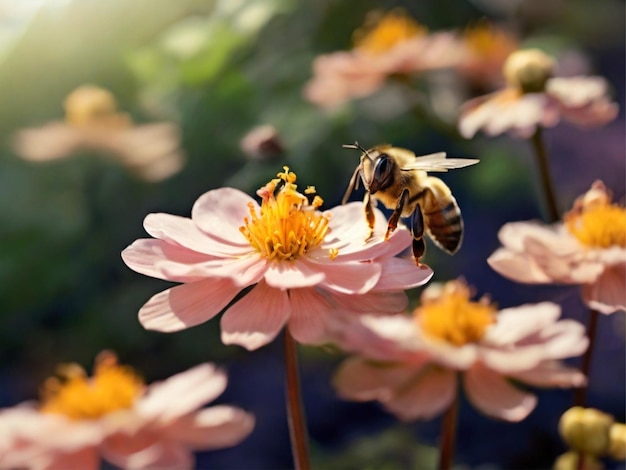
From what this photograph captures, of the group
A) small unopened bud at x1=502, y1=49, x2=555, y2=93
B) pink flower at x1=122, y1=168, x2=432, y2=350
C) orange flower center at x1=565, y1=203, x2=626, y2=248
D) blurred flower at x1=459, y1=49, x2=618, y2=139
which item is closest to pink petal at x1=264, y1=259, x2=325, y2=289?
pink flower at x1=122, y1=168, x2=432, y2=350

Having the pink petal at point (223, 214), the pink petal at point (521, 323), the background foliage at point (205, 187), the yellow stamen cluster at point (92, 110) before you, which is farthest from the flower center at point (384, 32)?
the pink petal at point (521, 323)

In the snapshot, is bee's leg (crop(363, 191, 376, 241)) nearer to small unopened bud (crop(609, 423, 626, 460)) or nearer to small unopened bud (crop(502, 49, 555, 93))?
small unopened bud (crop(609, 423, 626, 460))

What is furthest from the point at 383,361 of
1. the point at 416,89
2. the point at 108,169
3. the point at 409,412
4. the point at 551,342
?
the point at 108,169

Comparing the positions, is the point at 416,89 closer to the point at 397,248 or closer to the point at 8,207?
the point at 8,207

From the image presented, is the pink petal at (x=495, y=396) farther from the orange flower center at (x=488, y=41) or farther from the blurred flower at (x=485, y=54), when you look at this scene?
the orange flower center at (x=488, y=41)

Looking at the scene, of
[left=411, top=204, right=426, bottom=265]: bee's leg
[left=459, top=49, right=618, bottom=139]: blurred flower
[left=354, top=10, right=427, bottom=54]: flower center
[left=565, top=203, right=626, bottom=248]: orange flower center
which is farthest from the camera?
[left=354, top=10, right=427, bottom=54]: flower center
